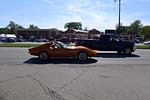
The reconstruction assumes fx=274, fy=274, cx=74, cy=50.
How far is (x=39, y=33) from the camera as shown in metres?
109

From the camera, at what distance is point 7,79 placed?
986 centimetres

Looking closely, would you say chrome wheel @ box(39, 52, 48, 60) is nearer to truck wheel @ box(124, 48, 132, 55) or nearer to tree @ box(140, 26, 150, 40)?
truck wheel @ box(124, 48, 132, 55)

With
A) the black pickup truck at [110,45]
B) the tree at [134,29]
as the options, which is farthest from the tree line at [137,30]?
the black pickup truck at [110,45]

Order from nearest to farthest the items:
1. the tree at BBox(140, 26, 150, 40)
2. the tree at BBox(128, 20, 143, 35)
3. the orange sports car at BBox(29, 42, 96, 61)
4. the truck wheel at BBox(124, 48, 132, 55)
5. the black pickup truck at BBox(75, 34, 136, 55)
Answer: the orange sports car at BBox(29, 42, 96, 61)
the truck wheel at BBox(124, 48, 132, 55)
the black pickup truck at BBox(75, 34, 136, 55)
the tree at BBox(140, 26, 150, 40)
the tree at BBox(128, 20, 143, 35)

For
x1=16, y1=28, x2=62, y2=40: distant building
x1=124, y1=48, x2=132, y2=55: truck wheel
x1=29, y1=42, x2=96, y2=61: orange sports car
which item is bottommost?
x1=124, y1=48, x2=132, y2=55: truck wheel

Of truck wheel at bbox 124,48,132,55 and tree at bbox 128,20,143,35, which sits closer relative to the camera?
truck wheel at bbox 124,48,132,55

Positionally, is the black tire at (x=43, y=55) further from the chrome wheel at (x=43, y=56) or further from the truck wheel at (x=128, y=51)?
the truck wheel at (x=128, y=51)

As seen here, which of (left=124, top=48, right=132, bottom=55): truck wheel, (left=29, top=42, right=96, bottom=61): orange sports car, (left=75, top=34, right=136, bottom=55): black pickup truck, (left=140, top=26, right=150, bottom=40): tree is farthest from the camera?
(left=140, top=26, right=150, bottom=40): tree

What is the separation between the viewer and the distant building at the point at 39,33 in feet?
344

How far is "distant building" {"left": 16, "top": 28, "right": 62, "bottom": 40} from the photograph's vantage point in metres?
105

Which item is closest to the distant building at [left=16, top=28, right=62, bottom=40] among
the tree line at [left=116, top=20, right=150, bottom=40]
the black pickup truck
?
the tree line at [left=116, top=20, right=150, bottom=40]

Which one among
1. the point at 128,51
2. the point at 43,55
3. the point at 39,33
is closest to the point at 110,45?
the point at 128,51

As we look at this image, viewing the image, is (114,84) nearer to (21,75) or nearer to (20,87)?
(20,87)

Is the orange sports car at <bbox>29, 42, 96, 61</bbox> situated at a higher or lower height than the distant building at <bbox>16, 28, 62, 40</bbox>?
lower
